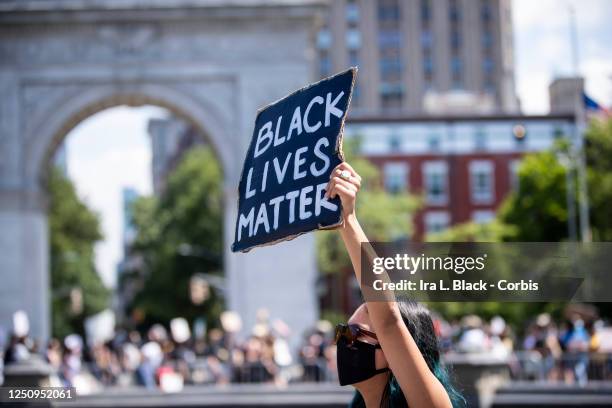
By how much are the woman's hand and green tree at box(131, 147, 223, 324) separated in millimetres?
53008

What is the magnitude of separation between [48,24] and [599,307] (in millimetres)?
20953

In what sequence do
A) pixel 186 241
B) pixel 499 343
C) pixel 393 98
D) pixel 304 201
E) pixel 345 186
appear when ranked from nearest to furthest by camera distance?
pixel 345 186, pixel 304 201, pixel 499 343, pixel 186 241, pixel 393 98

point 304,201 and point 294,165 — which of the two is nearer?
point 304,201

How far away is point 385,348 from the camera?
326 centimetres

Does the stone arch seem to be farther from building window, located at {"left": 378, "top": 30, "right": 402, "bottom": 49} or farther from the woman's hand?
building window, located at {"left": 378, "top": 30, "right": 402, "bottom": 49}

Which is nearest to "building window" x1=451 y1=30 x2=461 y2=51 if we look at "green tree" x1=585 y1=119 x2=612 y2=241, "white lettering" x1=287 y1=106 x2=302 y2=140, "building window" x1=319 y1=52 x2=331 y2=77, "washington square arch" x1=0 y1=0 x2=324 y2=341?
"building window" x1=319 y1=52 x2=331 y2=77

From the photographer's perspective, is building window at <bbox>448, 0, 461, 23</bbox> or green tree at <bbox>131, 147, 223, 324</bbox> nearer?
green tree at <bbox>131, 147, 223, 324</bbox>

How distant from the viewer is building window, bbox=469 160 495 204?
209ft

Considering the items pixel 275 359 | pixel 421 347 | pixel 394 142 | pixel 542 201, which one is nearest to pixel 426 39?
pixel 394 142

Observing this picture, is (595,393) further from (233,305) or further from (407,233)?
(407,233)

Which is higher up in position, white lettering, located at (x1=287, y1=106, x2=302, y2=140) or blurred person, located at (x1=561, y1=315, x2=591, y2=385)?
white lettering, located at (x1=287, y1=106, x2=302, y2=140)

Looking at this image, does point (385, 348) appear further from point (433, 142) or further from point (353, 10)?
point (353, 10)

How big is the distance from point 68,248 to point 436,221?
2229cm

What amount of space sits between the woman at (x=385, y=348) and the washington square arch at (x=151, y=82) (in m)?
24.2
